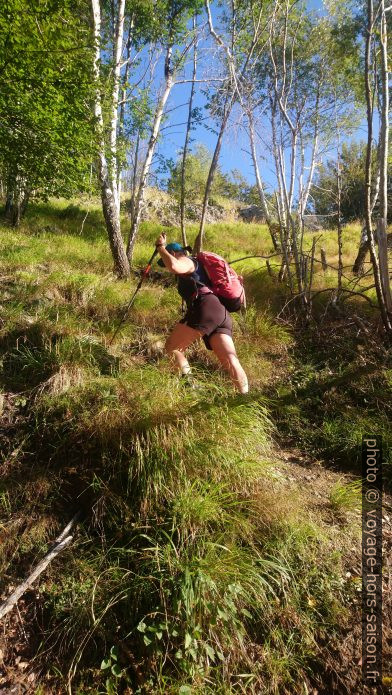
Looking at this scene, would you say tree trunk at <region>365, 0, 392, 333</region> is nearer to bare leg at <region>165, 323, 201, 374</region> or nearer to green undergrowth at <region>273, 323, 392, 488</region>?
green undergrowth at <region>273, 323, 392, 488</region>

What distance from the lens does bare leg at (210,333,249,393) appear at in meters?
3.27

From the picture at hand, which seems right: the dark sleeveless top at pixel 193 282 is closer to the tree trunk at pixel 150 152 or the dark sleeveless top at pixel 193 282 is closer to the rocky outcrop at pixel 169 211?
the tree trunk at pixel 150 152

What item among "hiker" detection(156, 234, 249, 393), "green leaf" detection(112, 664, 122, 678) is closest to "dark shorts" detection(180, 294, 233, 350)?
"hiker" detection(156, 234, 249, 393)

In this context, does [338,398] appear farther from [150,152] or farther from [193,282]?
[150,152]

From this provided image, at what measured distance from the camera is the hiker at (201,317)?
3.25 metres

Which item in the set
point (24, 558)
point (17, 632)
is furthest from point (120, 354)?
point (17, 632)

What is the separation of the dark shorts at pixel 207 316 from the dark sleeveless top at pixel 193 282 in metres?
0.10

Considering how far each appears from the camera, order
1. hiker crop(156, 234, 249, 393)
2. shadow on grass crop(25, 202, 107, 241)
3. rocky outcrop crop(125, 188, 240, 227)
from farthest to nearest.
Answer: rocky outcrop crop(125, 188, 240, 227), shadow on grass crop(25, 202, 107, 241), hiker crop(156, 234, 249, 393)

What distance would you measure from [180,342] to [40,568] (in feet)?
7.06

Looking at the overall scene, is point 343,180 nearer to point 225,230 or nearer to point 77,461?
point 225,230

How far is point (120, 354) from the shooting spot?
13.2ft

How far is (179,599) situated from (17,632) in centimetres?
100

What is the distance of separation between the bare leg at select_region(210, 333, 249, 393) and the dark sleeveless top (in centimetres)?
47

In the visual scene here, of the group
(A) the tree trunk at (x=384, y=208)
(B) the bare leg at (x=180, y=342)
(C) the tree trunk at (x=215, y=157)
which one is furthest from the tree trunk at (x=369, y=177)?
(C) the tree trunk at (x=215, y=157)
